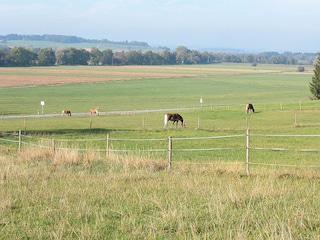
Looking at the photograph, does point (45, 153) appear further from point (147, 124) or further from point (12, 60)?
point (12, 60)

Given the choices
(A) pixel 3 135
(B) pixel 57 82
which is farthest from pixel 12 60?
(A) pixel 3 135

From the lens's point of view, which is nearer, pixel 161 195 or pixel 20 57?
pixel 161 195

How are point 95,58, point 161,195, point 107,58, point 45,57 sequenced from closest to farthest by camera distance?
point 161,195, point 45,57, point 95,58, point 107,58

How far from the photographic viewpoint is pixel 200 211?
921 centimetres

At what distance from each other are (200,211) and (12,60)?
6378 inches

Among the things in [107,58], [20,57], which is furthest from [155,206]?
[107,58]

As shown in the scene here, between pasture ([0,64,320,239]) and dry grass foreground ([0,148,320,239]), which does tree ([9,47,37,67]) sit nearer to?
pasture ([0,64,320,239])

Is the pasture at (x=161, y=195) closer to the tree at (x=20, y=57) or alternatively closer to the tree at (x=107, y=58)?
the tree at (x=20, y=57)

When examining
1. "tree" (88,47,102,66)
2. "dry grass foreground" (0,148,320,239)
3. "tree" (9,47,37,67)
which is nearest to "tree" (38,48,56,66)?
"tree" (9,47,37,67)

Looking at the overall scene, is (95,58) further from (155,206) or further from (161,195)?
(155,206)

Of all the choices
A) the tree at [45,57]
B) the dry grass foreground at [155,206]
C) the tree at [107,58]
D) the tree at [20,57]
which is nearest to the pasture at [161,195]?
the dry grass foreground at [155,206]

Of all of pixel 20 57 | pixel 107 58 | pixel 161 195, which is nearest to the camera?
pixel 161 195

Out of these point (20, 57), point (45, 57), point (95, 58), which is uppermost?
point (95, 58)

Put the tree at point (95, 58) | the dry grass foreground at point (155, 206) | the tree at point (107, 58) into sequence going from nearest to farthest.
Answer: the dry grass foreground at point (155, 206)
the tree at point (95, 58)
the tree at point (107, 58)
